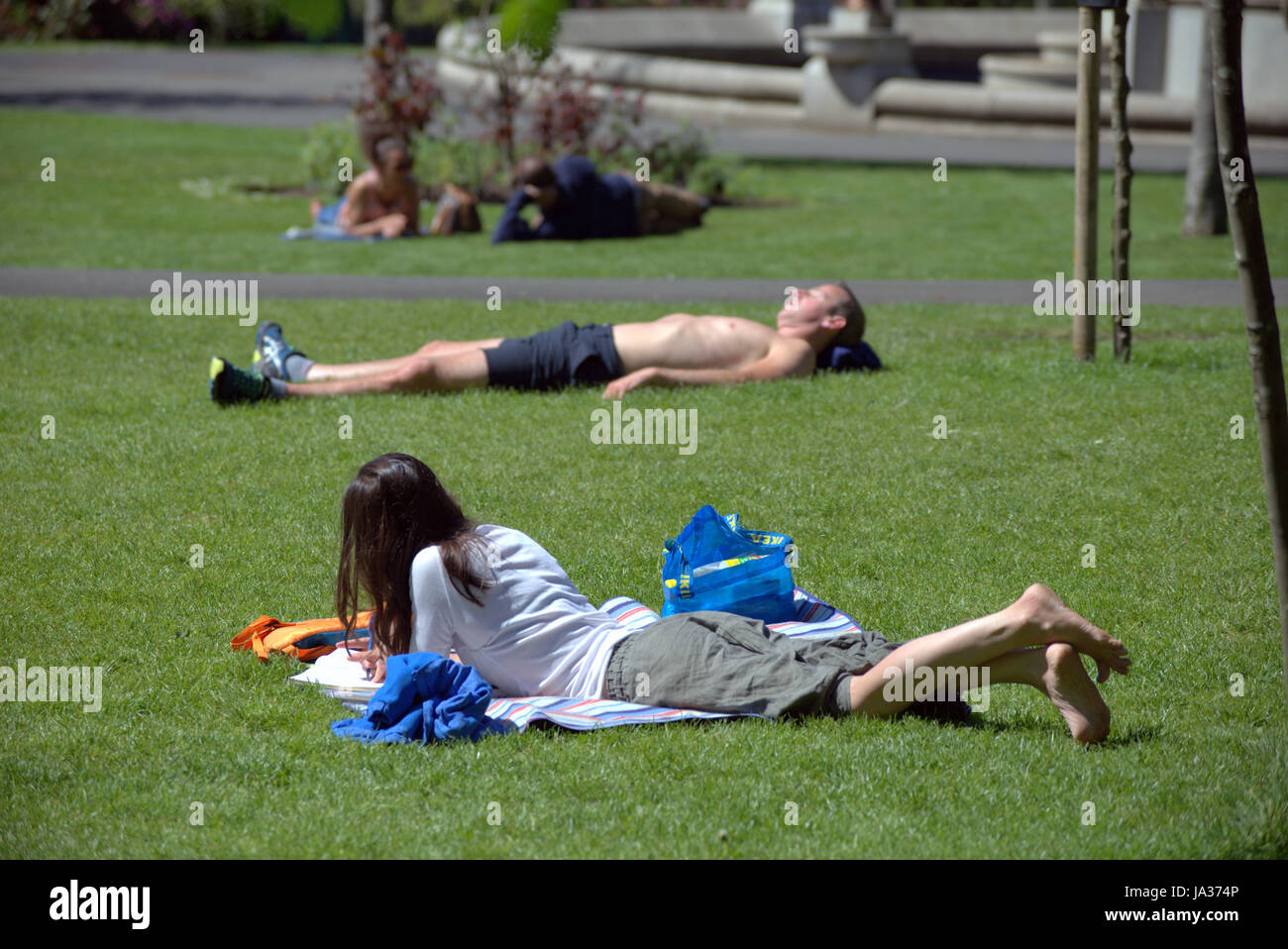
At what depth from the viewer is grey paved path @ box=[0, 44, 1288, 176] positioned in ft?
78.3

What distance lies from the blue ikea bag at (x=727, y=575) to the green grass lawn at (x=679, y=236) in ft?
28.7

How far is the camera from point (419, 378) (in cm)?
912

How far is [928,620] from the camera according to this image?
579 centimetres

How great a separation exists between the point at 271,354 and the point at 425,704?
208 inches

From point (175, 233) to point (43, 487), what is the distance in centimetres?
937

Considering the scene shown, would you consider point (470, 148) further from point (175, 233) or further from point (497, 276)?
point (497, 276)

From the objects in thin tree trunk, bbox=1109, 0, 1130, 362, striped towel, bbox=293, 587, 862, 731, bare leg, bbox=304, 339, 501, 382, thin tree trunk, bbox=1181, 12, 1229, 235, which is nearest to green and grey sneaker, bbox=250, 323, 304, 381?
bare leg, bbox=304, 339, 501, 382

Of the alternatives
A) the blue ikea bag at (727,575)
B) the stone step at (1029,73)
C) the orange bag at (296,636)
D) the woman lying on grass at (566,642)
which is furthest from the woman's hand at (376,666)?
the stone step at (1029,73)

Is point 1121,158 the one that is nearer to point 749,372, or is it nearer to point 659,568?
point 749,372

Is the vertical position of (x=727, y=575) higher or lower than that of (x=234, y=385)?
lower

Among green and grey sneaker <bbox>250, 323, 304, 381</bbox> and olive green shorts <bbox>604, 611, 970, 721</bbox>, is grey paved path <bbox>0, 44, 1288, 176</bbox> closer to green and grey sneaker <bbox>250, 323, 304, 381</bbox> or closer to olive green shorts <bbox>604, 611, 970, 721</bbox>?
green and grey sneaker <bbox>250, 323, 304, 381</bbox>

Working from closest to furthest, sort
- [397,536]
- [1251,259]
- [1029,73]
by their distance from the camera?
[1251,259], [397,536], [1029,73]

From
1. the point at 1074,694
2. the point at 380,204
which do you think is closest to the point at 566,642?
the point at 1074,694
